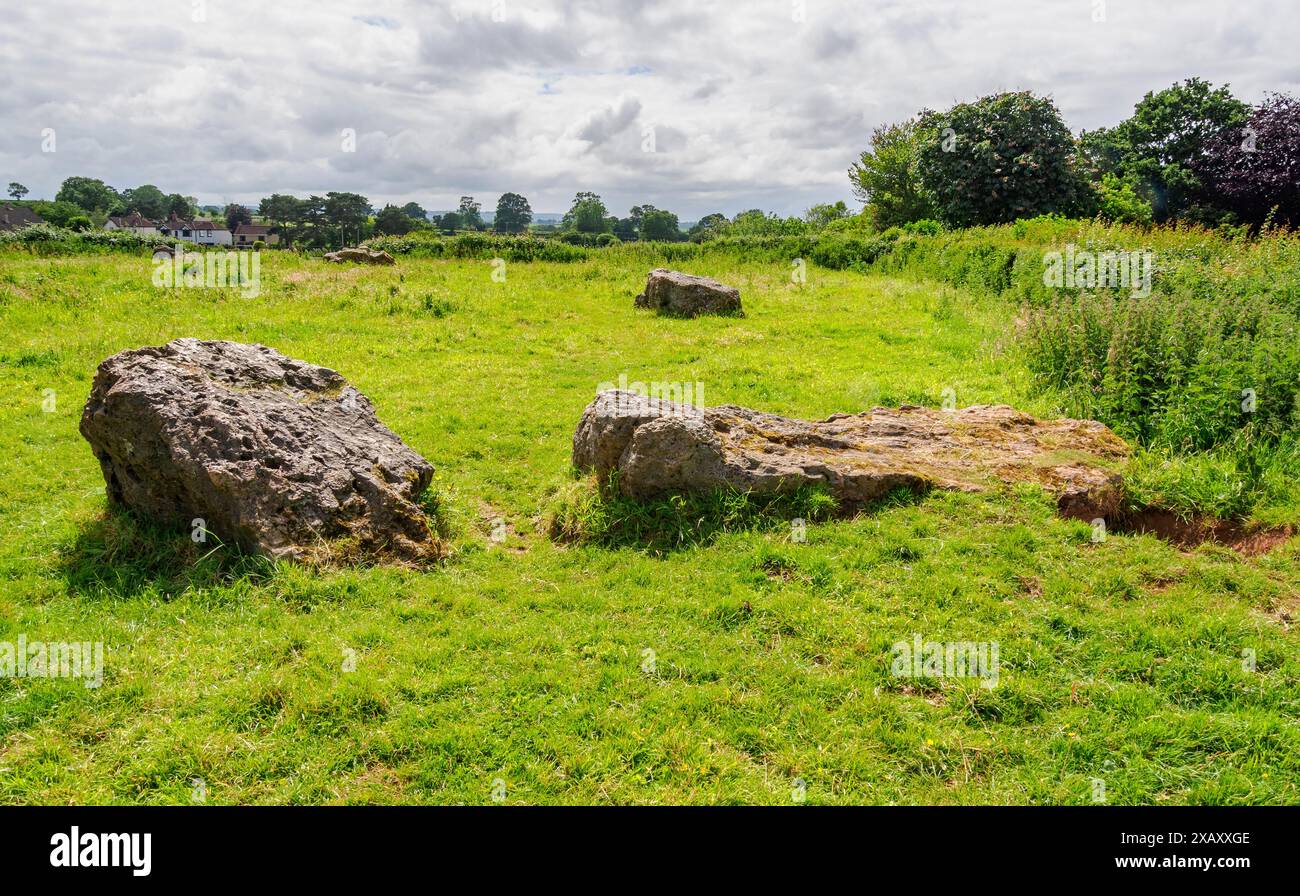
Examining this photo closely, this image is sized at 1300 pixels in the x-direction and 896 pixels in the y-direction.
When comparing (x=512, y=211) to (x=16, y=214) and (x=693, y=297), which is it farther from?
(x=693, y=297)

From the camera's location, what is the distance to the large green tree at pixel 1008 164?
32.6 m

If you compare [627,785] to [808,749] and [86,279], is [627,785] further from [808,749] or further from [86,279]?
[86,279]

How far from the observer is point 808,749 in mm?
4695

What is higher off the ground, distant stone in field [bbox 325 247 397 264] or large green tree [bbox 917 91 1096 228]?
large green tree [bbox 917 91 1096 228]

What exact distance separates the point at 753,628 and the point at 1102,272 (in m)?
13.0

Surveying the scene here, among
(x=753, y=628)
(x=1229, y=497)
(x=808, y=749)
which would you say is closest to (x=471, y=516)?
(x=753, y=628)

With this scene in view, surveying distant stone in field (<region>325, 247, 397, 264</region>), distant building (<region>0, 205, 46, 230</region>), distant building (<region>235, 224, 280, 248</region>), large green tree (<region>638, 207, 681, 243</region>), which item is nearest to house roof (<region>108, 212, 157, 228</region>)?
distant building (<region>235, 224, 280, 248</region>)

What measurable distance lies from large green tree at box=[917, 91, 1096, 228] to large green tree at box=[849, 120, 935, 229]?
5.15 metres

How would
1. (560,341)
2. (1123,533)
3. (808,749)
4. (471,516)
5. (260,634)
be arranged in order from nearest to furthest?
(808,749) → (260,634) → (1123,533) → (471,516) → (560,341)

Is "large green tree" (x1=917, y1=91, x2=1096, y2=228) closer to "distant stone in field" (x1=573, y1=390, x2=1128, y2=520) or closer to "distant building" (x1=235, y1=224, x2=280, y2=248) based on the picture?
"distant stone in field" (x1=573, y1=390, x2=1128, y2=520)

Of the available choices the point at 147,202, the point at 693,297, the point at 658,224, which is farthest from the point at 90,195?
the point at 693,297

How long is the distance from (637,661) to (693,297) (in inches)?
637

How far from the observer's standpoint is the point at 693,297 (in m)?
20.6

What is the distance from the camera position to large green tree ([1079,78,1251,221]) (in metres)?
42.5
